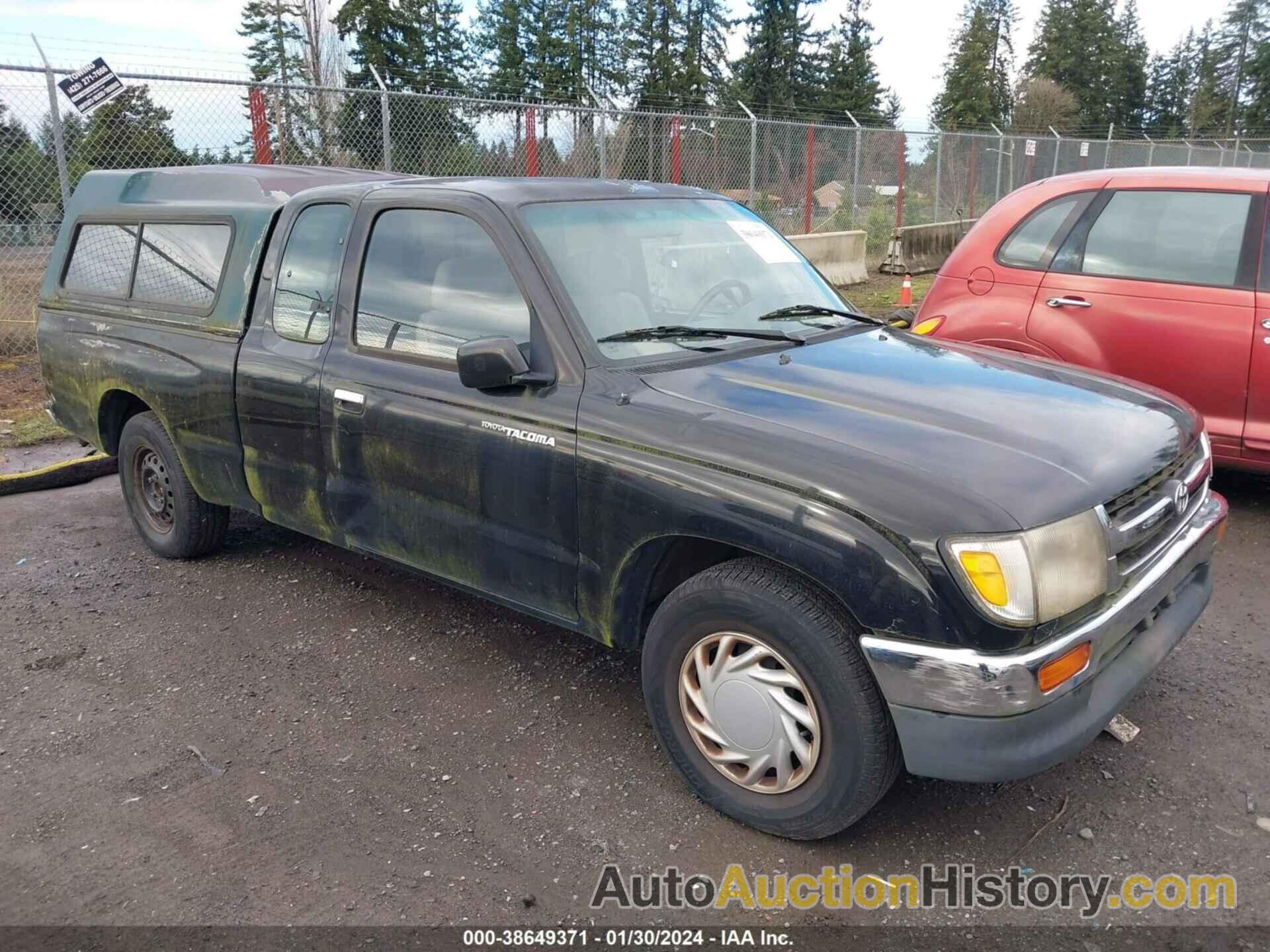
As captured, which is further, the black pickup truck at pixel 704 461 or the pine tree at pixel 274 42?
the pine tree at pixel 274 42

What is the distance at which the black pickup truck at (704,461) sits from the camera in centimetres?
259

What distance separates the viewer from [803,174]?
16078mm

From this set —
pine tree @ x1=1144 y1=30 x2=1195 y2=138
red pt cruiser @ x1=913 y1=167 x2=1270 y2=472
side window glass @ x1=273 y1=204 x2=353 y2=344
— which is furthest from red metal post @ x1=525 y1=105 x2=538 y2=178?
pine tree @ x1=1144 y1=30 x2=1195 y2=138

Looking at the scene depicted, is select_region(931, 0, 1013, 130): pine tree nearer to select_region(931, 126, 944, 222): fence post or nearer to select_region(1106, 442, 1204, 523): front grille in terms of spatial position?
select_region(931, 126, 944, 222): fence post

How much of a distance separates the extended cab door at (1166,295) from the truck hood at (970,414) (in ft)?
6.52

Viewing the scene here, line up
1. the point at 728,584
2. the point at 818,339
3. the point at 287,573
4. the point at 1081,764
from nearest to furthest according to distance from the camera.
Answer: the point at 728,584, the point at 1081,764, the point at 818,339, the point at 287,573

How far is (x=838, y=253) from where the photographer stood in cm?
1535

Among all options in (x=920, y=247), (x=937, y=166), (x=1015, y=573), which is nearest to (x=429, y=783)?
(x=1015, y=573)

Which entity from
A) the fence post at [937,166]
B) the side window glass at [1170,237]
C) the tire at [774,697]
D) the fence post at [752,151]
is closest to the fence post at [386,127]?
the fence post at [752,151]

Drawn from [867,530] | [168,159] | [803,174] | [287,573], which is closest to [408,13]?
[803,174]

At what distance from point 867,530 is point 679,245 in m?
1.73

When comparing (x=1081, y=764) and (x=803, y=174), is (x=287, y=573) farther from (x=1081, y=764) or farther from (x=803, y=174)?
(x=803, y=174)

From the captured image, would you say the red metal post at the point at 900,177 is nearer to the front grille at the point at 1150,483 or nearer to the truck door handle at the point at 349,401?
the front grille at the point at 1150,483

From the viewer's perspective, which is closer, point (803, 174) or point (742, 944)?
point (742, 944)
